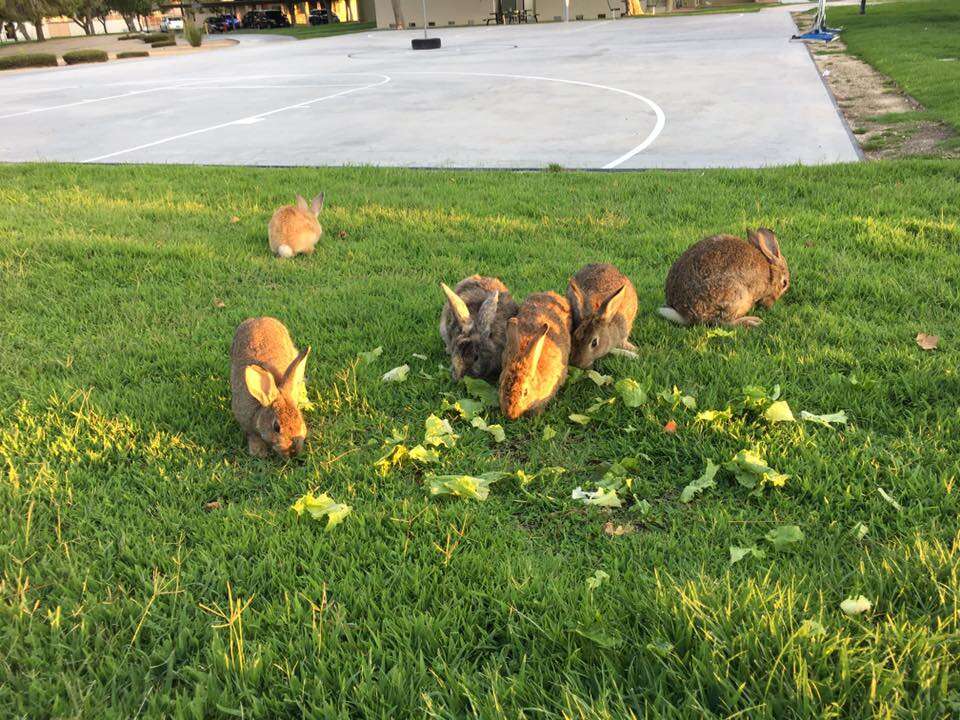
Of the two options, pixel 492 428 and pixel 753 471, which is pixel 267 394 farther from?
pixel 753 471

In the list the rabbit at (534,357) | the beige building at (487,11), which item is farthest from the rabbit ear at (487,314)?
the beige building at (487,11)

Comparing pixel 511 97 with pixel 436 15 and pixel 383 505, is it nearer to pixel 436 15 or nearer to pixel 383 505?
pixel 383 505

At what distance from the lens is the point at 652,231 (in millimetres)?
5973

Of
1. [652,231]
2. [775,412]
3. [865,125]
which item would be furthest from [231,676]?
[865,125]

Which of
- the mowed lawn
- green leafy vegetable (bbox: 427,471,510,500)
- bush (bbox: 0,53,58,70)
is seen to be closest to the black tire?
bush (bbox: 0,53,58,70)

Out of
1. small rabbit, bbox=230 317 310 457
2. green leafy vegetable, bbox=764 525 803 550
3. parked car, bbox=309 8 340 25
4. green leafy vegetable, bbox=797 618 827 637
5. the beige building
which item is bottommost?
green leafy vegetable, bbox=764 525 803 550

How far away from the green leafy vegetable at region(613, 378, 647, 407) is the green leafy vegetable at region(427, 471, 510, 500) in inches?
35.1

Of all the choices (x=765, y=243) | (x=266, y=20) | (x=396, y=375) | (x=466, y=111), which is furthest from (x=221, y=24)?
(x=765, y=243)

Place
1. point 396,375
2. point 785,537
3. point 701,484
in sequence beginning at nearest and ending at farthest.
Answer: point 785,537, point 701,484, point 396,375

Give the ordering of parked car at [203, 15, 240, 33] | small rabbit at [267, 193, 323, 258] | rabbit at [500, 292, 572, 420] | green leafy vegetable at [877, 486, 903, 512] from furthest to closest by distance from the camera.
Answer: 1. parked car at [203, 15, 240, 33]
2. small rabbit at [267, 193, 323, 258]
3. rabbit at [500, 292, 572, 420]
4. green leafy vegetable at [877, 486, 903, 512]

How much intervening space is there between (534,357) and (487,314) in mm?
510

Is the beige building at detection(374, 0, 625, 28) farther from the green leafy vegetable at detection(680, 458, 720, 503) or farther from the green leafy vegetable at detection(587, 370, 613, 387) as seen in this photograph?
the green leafy vegetable at detection(680, 458, 720, 503)

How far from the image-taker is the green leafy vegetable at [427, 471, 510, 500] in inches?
113

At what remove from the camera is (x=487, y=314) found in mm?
3525
